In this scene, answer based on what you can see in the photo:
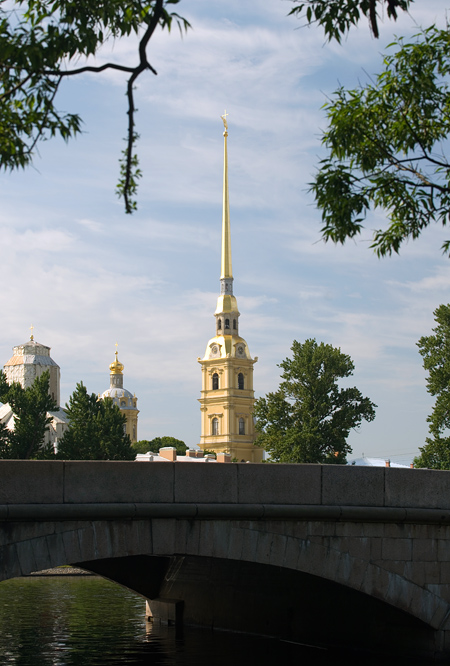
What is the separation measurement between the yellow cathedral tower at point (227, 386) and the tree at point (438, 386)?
85522mm

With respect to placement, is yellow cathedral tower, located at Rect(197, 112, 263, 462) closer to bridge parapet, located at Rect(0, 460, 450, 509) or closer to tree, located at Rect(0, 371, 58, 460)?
tree, located at Rect(0, 371, 58, 460)

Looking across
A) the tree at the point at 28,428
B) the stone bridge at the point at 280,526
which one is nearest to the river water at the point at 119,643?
the stone bridge at the point at 280,526

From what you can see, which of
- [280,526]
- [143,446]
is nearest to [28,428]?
[280,526]

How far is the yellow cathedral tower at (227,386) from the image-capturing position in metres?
134

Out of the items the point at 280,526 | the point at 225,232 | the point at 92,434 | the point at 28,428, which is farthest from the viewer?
the point at 225,232

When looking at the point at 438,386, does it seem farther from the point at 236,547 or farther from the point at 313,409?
the point at 236,547

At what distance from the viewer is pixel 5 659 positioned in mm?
16516

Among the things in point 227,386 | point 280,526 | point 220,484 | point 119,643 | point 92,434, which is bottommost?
point 119,643

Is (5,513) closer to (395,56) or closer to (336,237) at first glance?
(336,237)

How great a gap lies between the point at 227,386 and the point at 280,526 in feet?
396

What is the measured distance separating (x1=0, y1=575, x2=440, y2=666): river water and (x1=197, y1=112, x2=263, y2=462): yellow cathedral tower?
351 feet

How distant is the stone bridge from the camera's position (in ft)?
40.9

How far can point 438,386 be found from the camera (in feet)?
150

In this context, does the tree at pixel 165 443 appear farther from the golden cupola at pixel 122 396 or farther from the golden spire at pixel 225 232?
the golden spire at pixel 225 232
